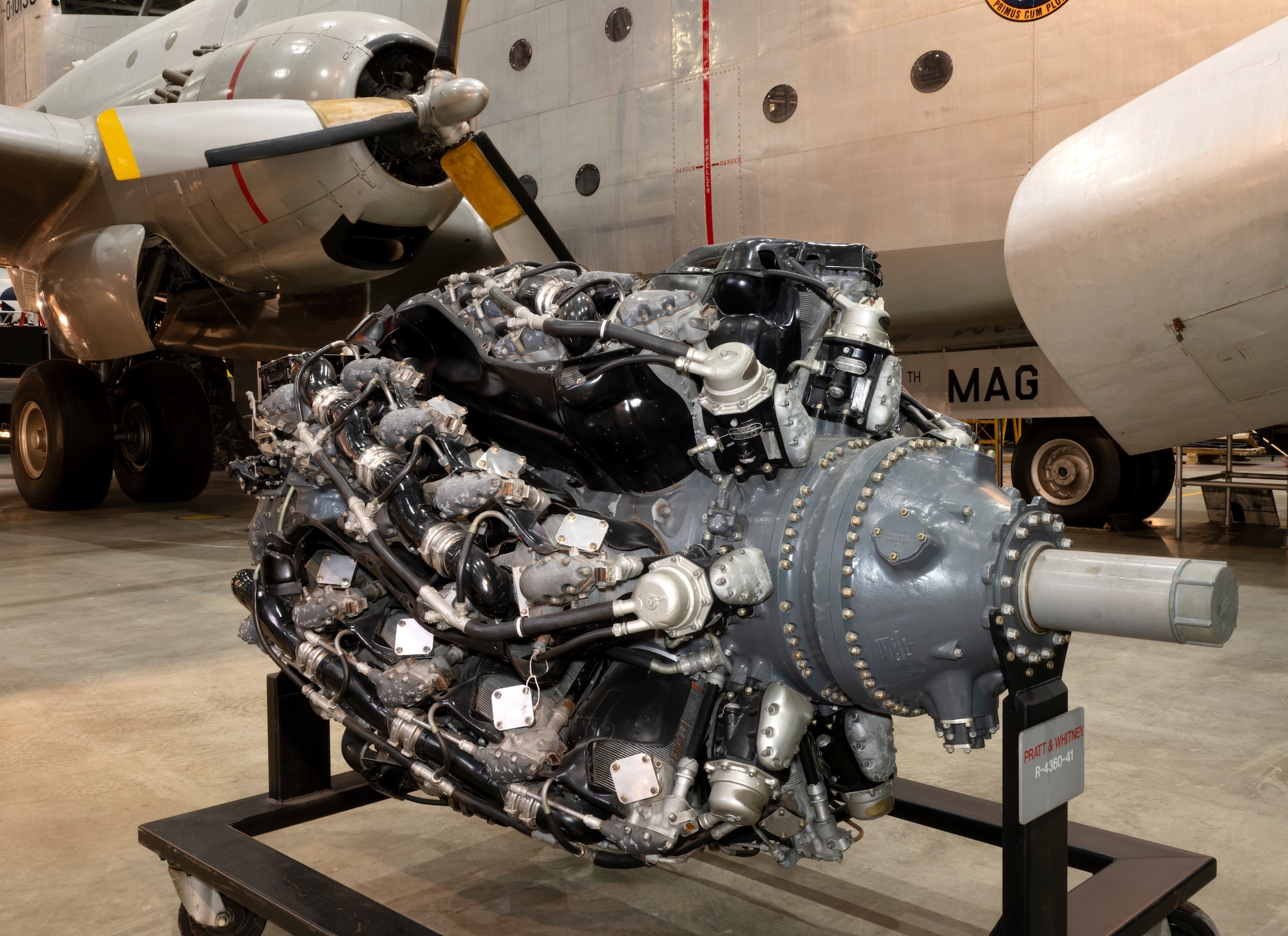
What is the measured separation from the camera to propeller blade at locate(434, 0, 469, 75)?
722cm

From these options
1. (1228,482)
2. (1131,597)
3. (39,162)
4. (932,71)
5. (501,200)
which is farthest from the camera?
(1228,482)

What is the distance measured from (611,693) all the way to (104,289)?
7154 mm

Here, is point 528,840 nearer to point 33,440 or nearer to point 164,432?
point 164,432

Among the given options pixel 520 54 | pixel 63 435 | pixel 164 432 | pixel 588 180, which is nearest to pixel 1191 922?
pixel 588 180

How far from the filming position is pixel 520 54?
8.01m

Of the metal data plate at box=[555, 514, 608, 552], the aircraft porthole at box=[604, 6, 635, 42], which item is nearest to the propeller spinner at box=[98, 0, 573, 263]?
the aircraft porthole at box=[604, 6, 635, 42]

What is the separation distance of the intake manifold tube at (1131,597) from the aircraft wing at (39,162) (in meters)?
8.68

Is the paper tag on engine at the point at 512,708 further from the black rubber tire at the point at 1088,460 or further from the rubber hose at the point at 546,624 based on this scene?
the black rubber tire at the point at 1088,460

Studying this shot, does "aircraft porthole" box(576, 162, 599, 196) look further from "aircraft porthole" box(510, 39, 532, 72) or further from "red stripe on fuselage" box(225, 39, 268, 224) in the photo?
"red stripe on fuselage" box(225, 39, 268, 224)

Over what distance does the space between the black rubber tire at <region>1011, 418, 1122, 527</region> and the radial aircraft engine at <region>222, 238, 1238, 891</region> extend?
678 centimetres

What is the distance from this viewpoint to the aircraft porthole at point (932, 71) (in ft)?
19.2

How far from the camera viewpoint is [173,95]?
8062 mm

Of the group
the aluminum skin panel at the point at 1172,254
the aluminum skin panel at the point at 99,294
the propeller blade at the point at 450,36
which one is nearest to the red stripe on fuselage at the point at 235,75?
the aluminum skin panel at the point at 99,294

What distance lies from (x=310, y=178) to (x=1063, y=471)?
6463mm
